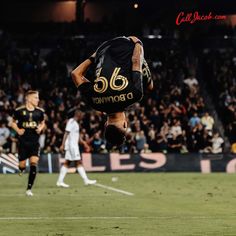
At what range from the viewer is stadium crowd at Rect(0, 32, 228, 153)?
1125 inches

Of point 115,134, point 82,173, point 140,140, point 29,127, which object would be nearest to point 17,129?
point 29,127

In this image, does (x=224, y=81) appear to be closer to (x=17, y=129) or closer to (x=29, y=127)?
(x=29, y=127)

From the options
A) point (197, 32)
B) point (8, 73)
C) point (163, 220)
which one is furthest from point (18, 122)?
point (197, 32)

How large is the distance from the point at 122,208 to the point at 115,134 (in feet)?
20.3

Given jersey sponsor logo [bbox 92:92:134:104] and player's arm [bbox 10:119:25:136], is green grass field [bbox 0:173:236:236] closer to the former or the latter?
player's arm [bbox 10:119:25:136]

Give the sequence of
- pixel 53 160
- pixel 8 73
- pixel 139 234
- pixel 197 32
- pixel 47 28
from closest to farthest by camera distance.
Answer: pixel 139 234 < pixel 53 160 < pixel 8 73 < pixel 197 32 < pixel 47 28

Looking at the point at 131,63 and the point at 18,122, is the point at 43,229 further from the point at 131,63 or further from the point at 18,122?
the point at 18,122

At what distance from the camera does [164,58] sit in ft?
116

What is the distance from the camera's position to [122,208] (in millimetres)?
14703

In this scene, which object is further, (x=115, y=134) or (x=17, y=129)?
(x=17, y=129)

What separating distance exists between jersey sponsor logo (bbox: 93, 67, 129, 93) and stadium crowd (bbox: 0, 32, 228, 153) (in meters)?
19.5

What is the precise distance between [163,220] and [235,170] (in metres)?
15.0

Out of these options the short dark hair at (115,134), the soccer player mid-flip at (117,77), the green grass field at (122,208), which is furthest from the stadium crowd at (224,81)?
the soccer player mid-flip at (117,77)

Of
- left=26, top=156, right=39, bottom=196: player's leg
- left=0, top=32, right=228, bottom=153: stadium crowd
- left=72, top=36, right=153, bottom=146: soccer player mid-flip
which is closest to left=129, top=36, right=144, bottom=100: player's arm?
left=72, top=36, right=153, bottom=146: soccer player mid-flip
